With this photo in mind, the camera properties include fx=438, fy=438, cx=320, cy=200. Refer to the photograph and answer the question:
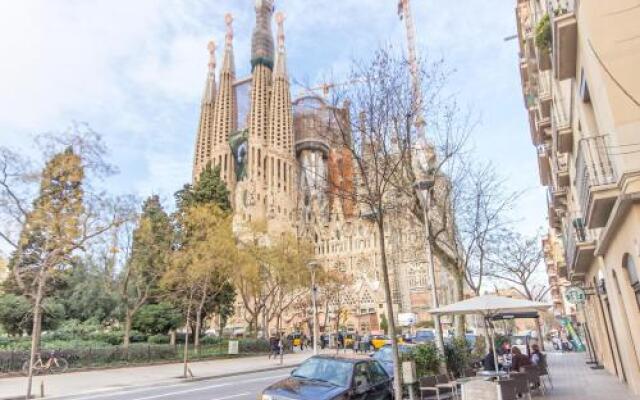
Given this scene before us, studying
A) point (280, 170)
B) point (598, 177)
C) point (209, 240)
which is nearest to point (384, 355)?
point (598, 177)

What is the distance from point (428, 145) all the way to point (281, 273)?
24435 millimetres

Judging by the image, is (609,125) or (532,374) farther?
(532,374)

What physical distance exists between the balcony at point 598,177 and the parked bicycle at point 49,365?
76.6ft

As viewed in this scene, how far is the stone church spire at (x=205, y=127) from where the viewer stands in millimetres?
105419

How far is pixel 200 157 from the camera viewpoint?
347ft

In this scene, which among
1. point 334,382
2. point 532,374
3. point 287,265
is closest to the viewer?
point 334,382

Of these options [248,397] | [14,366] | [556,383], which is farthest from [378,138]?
[14,366]

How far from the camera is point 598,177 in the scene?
8.71 meters

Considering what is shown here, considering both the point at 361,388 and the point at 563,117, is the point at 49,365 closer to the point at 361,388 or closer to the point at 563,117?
the point at 361,388

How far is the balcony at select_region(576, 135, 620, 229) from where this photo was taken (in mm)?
8484

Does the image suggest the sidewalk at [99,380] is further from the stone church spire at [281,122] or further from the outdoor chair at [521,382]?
the stone church spire at [281,122]

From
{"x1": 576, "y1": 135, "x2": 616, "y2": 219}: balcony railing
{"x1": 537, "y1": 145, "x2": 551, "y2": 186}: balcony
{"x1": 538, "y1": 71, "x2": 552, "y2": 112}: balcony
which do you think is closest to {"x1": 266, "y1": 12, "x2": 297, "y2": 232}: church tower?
{"x1": 537, "y1": 145, "x2": 551, "y2": 186}: balcony

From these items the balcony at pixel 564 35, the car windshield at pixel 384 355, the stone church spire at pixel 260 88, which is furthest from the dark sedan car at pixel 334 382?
the stone church spire at pixel 260 88

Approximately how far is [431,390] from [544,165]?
66.4 ft
